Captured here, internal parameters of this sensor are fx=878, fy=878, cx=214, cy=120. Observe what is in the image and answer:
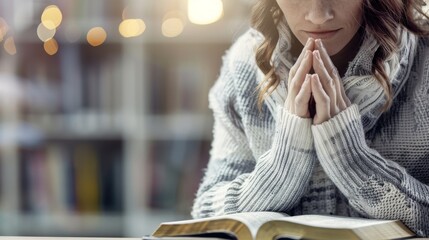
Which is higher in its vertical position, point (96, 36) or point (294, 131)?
point (96, 36)

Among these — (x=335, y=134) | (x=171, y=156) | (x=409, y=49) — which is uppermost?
(x=409, y=49)

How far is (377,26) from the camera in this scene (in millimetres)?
1196

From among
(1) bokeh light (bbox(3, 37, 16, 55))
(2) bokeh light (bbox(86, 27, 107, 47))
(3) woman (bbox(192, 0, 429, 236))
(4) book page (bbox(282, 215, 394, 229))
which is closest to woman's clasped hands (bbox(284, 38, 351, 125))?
(3) woman (bbox(192, 0, 429, 236))

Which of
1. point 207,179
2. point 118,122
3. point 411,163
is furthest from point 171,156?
point 411,163

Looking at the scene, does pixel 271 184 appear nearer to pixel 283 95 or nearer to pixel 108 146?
pixel 283 95

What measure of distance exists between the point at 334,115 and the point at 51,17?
2.24 m

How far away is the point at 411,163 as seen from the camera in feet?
4.01

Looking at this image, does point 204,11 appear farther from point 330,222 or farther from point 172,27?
point 330,222

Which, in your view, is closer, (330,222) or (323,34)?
(330,222)

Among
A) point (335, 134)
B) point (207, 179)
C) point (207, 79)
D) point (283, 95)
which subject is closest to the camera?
point (335, 134)

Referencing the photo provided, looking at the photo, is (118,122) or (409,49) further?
(118,122)

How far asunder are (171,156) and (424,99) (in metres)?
2.07

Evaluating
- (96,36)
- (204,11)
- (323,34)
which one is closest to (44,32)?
(96,36)

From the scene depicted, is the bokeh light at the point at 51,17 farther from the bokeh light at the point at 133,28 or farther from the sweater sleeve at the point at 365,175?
the sweater sleeve at the point at 365,175
